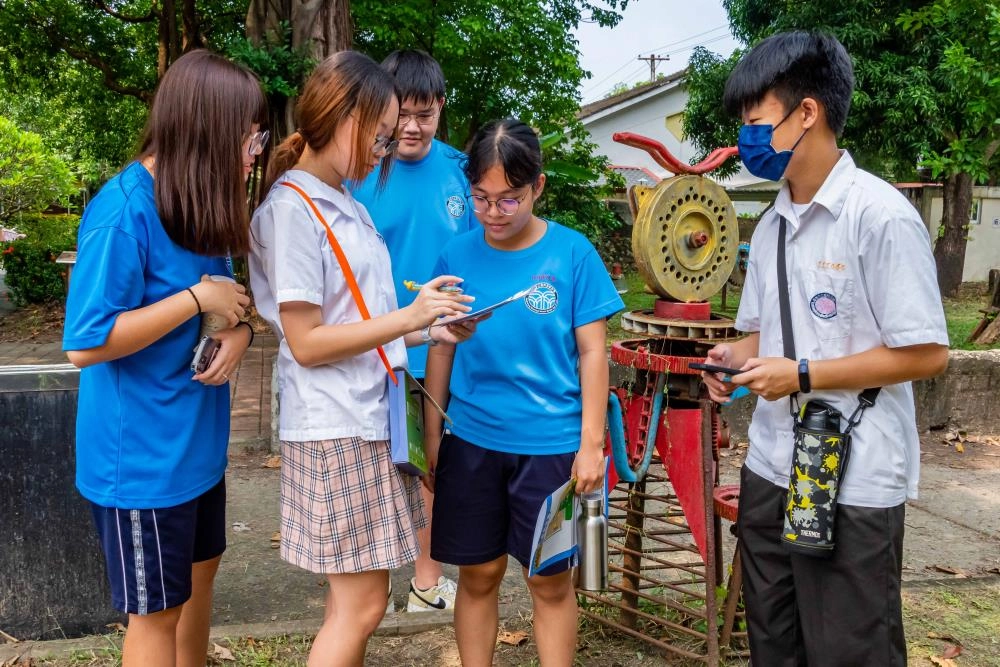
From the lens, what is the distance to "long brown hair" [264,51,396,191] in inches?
79.1

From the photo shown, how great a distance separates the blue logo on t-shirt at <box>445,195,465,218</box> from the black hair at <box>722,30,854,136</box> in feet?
4.02

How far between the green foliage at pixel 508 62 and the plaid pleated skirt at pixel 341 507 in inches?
340

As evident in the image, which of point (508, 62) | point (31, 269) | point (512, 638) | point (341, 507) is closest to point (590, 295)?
point (341, 507)

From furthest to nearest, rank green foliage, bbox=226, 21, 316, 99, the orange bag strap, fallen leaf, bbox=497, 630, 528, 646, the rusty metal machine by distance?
1. green foliage, bbox=226, 21, 316, 99
2. fallen leaf, bbox=497, 630, 528, 646
3. the rusty metal machine
4. the orange bag strap

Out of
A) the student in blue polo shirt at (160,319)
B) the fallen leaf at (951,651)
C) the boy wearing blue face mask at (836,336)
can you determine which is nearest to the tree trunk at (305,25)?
the student in blue polo shirt at (160,319)

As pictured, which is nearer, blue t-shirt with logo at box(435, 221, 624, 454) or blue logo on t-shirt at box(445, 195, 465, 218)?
blue t-shirt with logo at box(435, 221, 624, 454)

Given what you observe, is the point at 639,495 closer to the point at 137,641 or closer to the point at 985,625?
the point at 985,625

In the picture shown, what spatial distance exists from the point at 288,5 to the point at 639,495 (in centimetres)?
635

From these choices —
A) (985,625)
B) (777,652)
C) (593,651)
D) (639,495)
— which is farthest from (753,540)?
(985,625)

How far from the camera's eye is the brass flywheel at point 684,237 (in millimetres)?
2650

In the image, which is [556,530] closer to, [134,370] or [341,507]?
[341,507]

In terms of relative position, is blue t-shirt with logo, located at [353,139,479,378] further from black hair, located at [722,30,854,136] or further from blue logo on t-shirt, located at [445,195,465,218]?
black hair, located at [722,30,854,136]

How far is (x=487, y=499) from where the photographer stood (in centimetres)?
235

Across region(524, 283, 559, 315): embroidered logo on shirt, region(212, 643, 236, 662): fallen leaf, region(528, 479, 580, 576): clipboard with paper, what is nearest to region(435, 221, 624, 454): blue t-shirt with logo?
region(524, 283, 559, 315): embroidered logo on shirt
